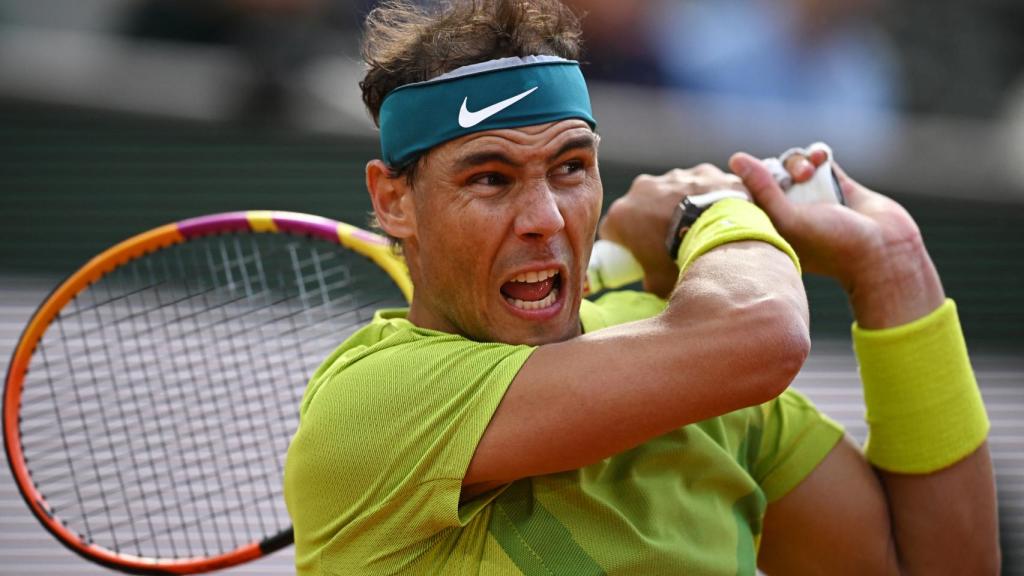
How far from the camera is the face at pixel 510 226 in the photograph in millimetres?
2420

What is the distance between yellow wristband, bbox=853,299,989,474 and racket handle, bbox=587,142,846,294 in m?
0.29

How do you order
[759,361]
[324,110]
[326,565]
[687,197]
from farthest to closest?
[324,110], [687,197], [326,565], [759,361]

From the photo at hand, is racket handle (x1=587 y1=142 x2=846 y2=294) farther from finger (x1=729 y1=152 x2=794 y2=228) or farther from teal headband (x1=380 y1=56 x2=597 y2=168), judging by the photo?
teal headband (x1=380 y1=56 x2=597 y2=168)

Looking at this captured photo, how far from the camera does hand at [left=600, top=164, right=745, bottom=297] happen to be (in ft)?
9.14

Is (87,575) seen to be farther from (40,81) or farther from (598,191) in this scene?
(40,81)

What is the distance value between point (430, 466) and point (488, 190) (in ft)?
1.69

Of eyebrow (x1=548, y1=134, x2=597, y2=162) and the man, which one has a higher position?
eyebrow (x1=548, y1=134, x2=597, y2=162)

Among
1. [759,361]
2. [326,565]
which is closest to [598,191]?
[759,361]

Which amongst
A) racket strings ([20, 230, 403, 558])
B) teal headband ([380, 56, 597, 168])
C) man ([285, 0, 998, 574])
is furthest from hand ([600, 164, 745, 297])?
racket strings ([20, 230, 403, 558])

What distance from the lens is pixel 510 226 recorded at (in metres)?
2.43

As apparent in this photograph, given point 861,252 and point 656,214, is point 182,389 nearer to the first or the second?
point 656,214

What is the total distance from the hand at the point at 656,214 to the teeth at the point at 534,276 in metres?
0.42

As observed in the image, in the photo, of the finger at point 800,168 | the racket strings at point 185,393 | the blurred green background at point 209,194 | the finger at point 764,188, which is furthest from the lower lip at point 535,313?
→ the blurred green background at point 209,194

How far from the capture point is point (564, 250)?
2.47m
